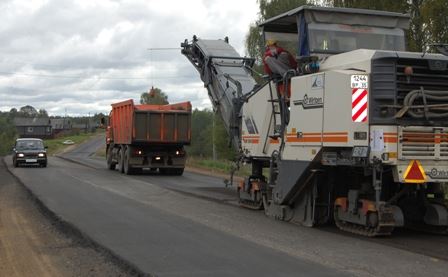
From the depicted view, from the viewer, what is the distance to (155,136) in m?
26.0

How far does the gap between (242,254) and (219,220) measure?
351 centimetres

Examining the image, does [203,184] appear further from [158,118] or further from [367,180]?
[367,180]

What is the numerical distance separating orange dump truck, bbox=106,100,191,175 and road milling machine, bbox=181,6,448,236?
1261cm

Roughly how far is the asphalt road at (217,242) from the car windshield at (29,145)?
18.8 meters

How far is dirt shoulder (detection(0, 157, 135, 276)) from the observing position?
7641 mm

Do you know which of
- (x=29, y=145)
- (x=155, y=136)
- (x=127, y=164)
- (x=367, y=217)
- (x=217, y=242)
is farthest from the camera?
(x=29, y=145)

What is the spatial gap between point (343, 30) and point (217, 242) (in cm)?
479

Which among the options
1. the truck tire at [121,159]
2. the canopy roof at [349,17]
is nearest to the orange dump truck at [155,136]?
the truck tire at [121,159]

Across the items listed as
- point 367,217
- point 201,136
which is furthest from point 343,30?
point 201,136

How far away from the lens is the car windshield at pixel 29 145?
1326 inches

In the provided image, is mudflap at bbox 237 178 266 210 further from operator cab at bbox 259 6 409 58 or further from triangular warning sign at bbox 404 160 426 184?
triangular warning sign at bbox 404 160 426 184

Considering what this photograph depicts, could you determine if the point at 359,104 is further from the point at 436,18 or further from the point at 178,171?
the point at 178,171

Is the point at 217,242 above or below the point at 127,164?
below

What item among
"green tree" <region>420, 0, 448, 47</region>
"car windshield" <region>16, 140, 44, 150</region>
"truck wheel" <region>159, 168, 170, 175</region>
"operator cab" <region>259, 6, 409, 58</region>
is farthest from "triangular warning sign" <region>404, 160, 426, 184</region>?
"car windshield" <region>16, 140, 44, 150</region>
